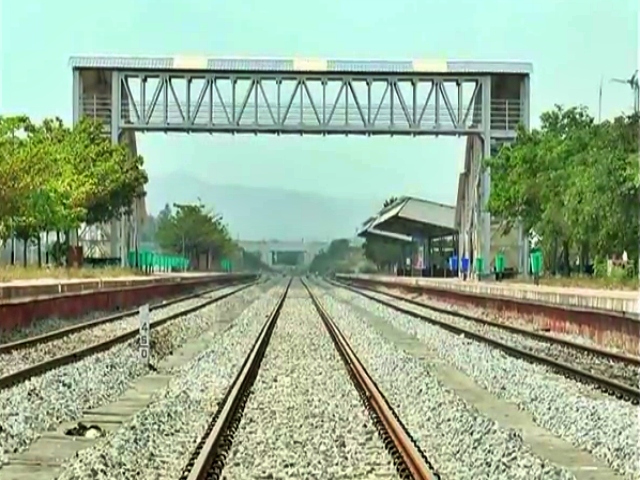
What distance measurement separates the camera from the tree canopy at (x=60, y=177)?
4494 cm

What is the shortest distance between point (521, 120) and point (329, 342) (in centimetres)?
4655

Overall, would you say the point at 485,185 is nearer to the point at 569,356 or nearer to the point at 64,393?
the point at 569,356

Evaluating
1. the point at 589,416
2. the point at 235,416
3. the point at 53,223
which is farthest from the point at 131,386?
the point at 53,223

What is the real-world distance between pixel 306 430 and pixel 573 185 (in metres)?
33.1

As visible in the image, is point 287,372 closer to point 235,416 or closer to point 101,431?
point 235,416

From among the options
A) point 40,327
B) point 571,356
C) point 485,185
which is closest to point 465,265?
point 485,185

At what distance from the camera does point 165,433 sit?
1255 cm

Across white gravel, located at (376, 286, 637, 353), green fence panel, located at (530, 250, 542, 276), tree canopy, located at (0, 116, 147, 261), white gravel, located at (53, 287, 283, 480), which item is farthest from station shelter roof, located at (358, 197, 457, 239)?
white gravel, located at (53, 287, 283, 480)

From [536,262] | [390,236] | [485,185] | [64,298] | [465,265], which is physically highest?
[485,185]

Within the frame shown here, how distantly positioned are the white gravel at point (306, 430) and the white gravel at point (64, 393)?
2.04 metres

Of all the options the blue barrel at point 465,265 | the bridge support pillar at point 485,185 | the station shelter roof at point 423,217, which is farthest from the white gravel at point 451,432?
the station shelter roof at point 423,217

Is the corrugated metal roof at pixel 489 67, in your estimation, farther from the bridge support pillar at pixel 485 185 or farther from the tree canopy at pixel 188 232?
the tree canopy at pixel 188 232

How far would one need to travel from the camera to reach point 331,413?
550 inches

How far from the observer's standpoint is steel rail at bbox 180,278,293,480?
33.3 feet
